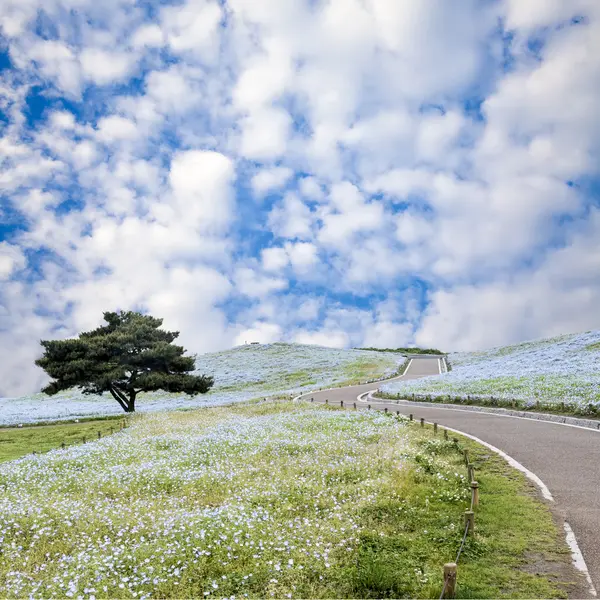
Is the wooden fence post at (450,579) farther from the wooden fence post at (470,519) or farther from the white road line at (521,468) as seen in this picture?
the white road line at (521,468)

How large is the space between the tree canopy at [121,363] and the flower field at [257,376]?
25.4 ft

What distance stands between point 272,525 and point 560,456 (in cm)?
1146

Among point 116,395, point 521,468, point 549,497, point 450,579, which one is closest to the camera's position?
point 450,579

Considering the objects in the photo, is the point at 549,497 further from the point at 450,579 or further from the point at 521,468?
the point at 450,579

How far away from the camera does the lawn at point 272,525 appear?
884cm

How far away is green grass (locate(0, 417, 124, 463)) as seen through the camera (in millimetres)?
27812

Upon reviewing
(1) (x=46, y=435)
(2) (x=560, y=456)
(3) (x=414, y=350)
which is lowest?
(2) (x=560, y=456)

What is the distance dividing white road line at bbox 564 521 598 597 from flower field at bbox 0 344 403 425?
4693cm

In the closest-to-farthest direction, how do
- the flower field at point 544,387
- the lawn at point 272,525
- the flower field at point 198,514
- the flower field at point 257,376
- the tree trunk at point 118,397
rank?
the lawn at point 272,525
the flower field at point 198,514
the flower field at point 544,387
the tree trunk at point 118,397
the flower field at point 257,376

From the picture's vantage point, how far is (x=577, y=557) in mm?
9445

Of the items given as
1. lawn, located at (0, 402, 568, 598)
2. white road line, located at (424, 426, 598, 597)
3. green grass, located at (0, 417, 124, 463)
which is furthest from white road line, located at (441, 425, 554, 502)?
green grass, located at (0, 417, 124, 463)

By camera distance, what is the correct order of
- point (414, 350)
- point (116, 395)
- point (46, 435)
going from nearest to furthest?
point (46, 435) < point (116, 395) < point (414, 350)

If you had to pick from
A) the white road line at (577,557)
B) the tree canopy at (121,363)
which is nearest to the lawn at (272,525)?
the white road line at (577,557)

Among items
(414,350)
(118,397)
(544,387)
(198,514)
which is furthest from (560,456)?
(414,350)
